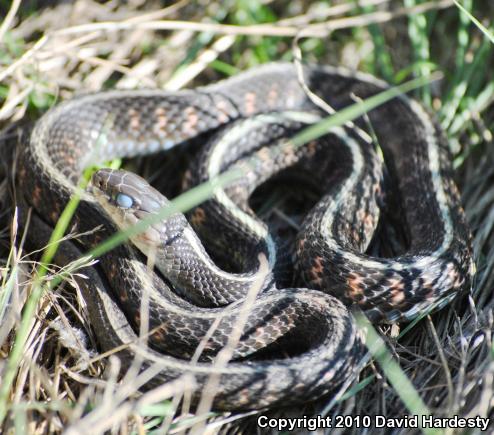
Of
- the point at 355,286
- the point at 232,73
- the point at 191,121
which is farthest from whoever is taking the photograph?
the point at 232,73

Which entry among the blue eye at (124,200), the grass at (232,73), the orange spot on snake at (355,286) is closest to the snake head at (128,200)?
the blue eye at (124,200)

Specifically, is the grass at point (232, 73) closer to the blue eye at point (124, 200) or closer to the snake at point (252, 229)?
the snake at point (252, 229)

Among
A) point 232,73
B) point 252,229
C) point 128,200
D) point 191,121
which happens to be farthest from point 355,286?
point 232,73

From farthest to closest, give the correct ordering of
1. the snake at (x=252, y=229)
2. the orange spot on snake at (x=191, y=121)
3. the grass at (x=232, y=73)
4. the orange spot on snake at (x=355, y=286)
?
the orange spot on snake at (x=191, y=121), the orange spot on snake at (x=355, y=286), the snake at (x=252, y=229), the grass at (x=232, y=73)

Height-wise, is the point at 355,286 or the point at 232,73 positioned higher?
the point at 232,73

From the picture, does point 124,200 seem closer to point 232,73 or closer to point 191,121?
point 191,121

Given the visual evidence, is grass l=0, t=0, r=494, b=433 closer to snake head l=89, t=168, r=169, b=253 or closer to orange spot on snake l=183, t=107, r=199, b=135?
orange spot on snake l=183, t=107, r=199, b=135

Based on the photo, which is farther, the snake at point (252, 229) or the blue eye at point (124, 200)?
the blue eye at point (124, 200)
